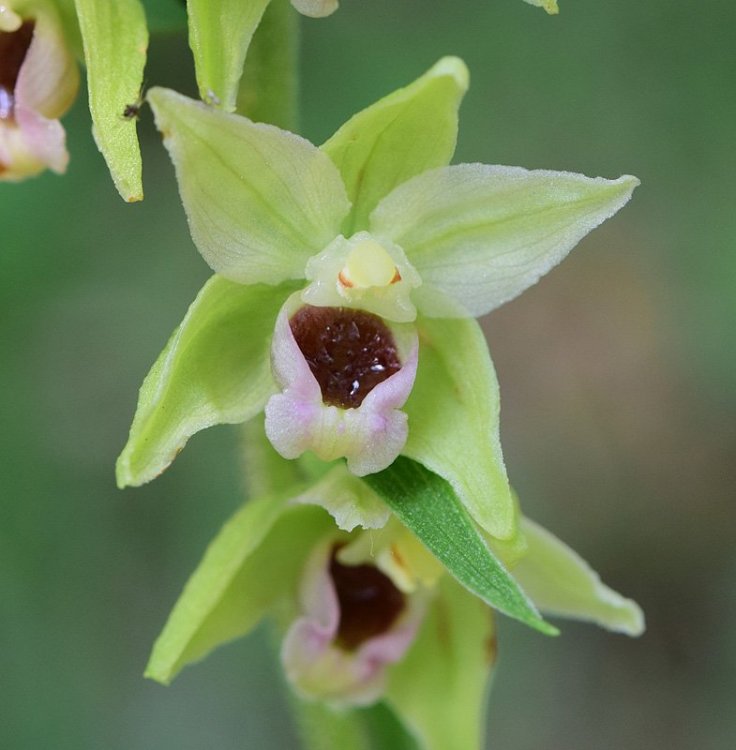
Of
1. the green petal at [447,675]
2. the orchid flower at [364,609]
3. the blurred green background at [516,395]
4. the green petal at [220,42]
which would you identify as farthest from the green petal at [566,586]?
the blurred green background at [516,395]

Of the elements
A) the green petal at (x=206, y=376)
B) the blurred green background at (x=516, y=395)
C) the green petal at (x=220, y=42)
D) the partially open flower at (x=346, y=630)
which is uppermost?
the green petal at (x=220, y=42)

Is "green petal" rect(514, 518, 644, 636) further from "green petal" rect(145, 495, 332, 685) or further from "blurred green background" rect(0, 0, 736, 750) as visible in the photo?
"blurred green background" rect(0, 0, 736, 750)

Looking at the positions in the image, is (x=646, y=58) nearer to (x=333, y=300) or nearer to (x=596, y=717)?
(x=596, y=717)

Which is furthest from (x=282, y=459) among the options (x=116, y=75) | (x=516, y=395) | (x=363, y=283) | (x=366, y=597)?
(x=516, y=395)

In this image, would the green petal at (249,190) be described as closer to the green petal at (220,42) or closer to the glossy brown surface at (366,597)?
the green petal at (220,42)

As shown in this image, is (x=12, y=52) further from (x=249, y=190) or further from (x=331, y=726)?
(x=331, y=726)

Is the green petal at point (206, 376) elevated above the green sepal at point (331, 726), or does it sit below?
above
